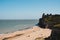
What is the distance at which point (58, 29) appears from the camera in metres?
8.35

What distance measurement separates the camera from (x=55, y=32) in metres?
8.24

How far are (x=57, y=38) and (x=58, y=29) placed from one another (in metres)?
0.44

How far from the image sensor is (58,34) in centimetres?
812

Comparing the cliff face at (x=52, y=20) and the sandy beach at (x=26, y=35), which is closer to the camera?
the cliff face at (x=52, y=20)

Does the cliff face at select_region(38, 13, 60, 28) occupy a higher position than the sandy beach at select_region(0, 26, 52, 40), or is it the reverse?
the cliff face at select_region(38, 13, 60, 28)

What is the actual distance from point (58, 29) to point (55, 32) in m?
0.24

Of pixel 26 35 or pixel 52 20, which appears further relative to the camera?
pixel 26 35

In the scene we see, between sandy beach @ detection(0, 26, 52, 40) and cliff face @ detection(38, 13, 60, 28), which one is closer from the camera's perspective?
cliff face @ detection(38, 13, 60, 28)

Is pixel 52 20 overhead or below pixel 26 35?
overhead

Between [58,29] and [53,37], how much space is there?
1.67 ft

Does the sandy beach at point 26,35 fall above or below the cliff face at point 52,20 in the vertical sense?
below
